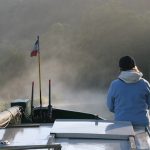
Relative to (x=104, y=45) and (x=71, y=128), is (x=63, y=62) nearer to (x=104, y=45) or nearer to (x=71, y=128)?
(x=104, y=45)

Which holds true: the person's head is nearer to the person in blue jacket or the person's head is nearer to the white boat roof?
the person in blue jacket

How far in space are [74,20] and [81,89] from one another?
87913 millimetres

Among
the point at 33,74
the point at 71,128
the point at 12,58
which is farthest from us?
the point at 12,58

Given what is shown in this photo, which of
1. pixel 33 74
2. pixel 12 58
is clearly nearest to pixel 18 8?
pixel 12 58

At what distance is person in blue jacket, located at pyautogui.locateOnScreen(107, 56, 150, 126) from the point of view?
286 inches

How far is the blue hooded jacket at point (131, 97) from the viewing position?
726 centimetres

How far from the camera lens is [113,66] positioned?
82312mm

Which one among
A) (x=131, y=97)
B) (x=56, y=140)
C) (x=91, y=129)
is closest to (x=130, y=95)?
(x=131, y=97)

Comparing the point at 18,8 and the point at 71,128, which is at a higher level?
the point at 18,8

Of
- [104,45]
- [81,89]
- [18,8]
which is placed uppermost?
[18,8]

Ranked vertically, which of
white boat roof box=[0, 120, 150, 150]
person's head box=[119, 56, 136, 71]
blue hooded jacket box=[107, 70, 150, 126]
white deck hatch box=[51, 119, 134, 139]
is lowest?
white boat roof box=[0, 120, 150, 150]

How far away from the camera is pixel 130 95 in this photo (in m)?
7.35

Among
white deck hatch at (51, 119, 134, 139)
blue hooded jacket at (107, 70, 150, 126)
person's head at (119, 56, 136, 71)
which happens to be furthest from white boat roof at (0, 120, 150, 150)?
person's head at (119, 56, 136, 71)

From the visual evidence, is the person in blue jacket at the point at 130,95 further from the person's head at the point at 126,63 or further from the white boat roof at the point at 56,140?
the white boat roof at the point at 56,140
